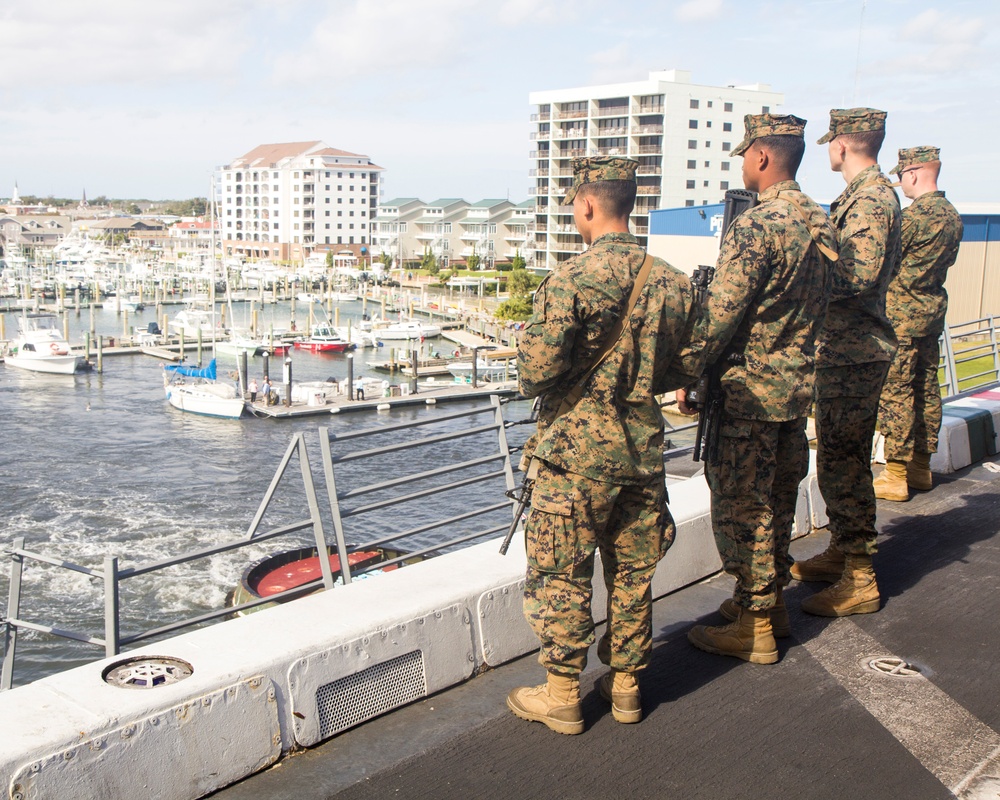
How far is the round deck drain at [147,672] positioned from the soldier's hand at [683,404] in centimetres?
191

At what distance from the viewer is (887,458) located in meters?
6.04

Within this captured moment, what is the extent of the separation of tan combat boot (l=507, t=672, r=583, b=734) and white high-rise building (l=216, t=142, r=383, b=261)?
115739 mm

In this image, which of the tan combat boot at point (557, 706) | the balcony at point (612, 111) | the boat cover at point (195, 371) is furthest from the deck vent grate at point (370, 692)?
the balcony at point (612, 111)

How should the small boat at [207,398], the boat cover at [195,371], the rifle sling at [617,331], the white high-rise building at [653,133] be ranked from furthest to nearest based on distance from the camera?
the white high-rise building at [653,133] < the boat cover at [195,371] < the small boat at [207,398] < the rifle sling at [617,331]

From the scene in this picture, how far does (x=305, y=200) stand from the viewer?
11831 cm

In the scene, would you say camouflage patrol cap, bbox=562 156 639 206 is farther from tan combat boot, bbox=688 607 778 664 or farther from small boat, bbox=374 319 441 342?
small boat, bbox=374 319 441 342

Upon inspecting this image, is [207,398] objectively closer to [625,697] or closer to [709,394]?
[709,394]

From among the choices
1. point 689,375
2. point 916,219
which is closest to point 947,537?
point 916,219

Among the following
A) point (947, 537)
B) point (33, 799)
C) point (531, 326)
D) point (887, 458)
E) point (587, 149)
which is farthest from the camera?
point (587, 149)

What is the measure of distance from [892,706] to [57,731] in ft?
8.72

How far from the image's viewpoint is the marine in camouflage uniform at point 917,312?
5418 mm

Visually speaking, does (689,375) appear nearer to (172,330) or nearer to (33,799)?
(33,799)

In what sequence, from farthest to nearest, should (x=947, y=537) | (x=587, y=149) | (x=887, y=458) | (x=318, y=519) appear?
1. (x=587, y=149)
2. (x=887, y=458)
3. (x=947, y=537)
4. (x=318, y=519)

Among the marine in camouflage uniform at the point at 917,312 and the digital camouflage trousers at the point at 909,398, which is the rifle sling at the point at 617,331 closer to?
the marine in camouflage uniform at the point at 917,312
